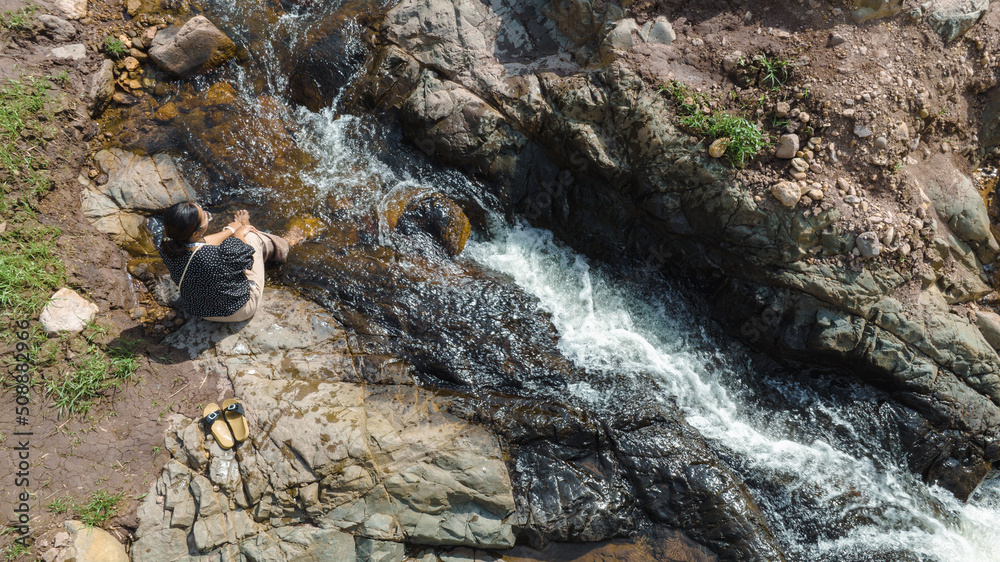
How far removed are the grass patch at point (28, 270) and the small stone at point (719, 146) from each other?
6.72 metres

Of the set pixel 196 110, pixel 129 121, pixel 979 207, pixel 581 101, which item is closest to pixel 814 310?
pixel 979 207

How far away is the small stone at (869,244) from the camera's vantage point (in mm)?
5266

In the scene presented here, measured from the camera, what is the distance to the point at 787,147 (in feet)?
17.6

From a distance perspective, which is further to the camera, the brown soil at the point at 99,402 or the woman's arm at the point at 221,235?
the woman's arm at the point at 221,235

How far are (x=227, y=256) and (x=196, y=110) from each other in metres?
2.82

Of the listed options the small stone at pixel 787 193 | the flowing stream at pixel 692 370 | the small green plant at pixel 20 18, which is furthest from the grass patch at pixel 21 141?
the small stone at pixel 787 193

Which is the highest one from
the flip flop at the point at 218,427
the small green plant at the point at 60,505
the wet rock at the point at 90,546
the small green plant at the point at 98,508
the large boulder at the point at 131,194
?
the large boulder at the point at 131,194

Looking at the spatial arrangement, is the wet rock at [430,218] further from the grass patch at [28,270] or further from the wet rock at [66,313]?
the grass patch at [28,270]

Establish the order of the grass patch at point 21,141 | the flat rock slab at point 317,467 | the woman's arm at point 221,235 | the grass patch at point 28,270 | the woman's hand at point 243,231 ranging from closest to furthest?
the flat rock slab at point 317,467 < the grass patch at point 28,270 < the woman's arm at point 221,235 < the grass patch at point 21,141 < the woman's hand at point 243,231

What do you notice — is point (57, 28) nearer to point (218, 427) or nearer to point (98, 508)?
point (218, 427)

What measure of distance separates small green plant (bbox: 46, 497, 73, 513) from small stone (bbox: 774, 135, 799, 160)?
743cm

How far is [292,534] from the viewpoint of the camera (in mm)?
4145

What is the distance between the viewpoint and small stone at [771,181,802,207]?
5215mm

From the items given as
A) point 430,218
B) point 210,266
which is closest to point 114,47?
point 210,266
